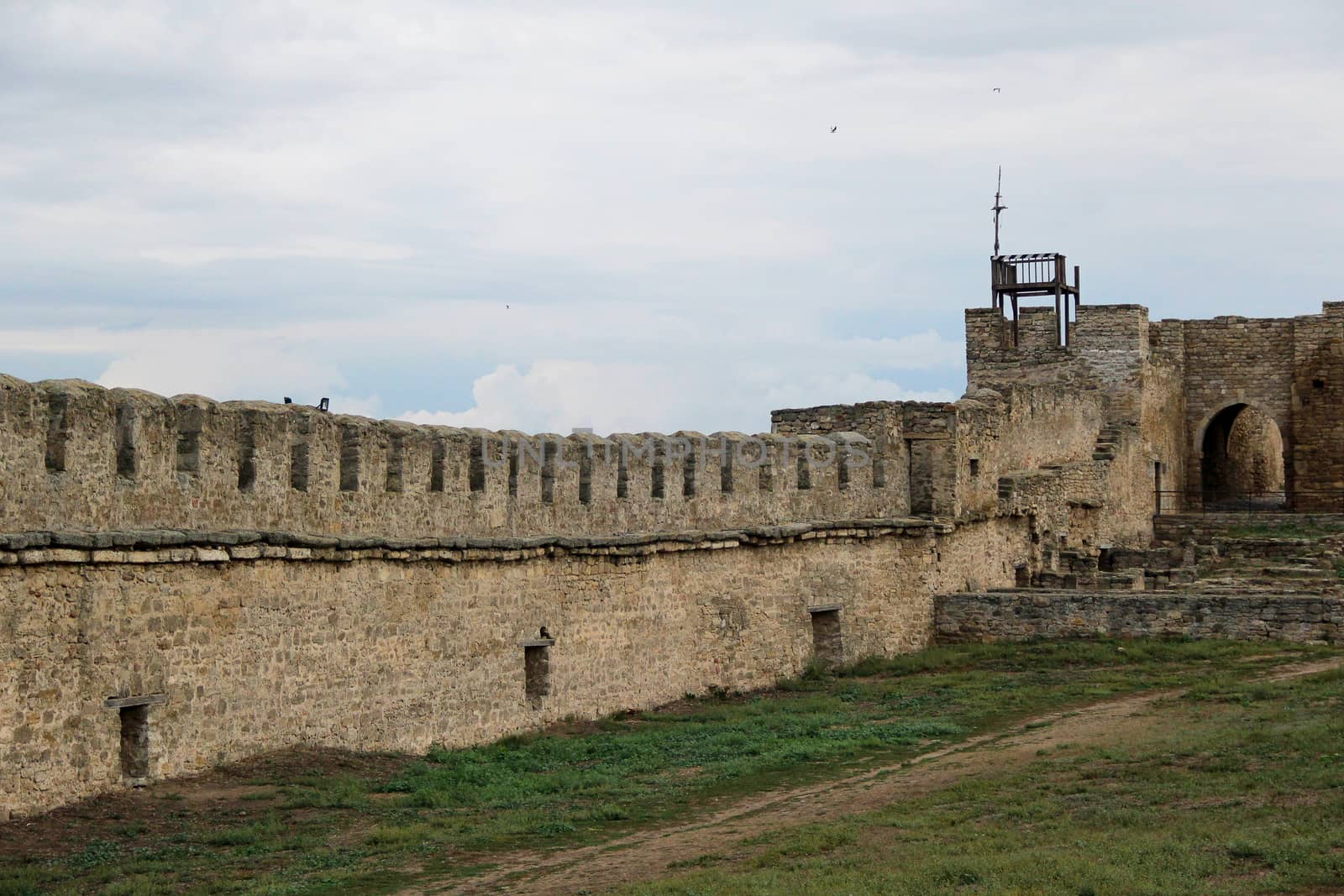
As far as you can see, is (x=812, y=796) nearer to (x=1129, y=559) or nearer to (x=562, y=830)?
(x=562, y=830)

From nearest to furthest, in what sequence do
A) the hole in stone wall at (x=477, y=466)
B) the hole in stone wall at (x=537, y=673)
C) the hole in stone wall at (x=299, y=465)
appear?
the hole in stone wall at (x=299, y=465), the hole in stone wall at (x=477, y=466), the hole in stone wall at (x=537, y=673)

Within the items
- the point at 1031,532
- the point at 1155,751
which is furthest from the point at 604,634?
the point at 1031,532

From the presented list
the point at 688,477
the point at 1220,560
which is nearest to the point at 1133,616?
the point at 688,477

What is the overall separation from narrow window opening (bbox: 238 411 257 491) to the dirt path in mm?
3930

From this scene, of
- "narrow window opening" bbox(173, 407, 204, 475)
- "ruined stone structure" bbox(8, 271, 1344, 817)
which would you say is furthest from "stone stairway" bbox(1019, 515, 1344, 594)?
"narrow window opening" bbox(173, 407, 204, 475)

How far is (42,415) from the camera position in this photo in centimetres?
1245

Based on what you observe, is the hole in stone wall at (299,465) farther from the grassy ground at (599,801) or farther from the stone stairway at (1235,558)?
the stone stairway at (1235,558)

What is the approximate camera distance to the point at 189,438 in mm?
13680

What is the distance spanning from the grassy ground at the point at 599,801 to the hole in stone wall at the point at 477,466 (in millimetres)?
2458

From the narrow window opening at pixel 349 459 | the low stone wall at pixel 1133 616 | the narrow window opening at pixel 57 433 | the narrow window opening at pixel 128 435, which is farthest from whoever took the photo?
the low stone wall at pixel 1133 616

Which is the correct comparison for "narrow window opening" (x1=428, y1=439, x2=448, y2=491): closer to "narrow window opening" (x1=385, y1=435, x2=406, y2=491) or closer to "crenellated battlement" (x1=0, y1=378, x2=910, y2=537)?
"crenellated battlement" (x1=0, y1=378, x2=910, y2=537)

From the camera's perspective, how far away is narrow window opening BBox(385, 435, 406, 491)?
1570 centimetres

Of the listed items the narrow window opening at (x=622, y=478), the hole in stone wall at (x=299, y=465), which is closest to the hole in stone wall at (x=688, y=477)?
the narrow window opening at (x=622, y=478)

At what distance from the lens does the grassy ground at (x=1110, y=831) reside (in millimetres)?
10133
